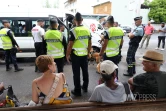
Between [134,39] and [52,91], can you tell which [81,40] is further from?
[134,39]

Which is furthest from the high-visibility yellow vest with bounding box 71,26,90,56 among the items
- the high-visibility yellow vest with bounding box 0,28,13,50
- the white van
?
the white van

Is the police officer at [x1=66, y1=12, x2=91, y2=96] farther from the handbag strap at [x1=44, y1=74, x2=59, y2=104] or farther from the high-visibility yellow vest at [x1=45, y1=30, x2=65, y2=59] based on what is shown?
the handbag strap at [x1=44, y1=74, x2=59, y2=104]

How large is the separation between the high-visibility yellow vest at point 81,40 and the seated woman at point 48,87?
1723 millimetres

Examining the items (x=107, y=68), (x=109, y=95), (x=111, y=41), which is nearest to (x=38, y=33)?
(x=111, y=41)

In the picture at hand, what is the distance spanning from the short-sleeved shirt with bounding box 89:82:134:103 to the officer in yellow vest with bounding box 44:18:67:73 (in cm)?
246

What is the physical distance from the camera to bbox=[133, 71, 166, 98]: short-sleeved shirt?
2314 millimetres

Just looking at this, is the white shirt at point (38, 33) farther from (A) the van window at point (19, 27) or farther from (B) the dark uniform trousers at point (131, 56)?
(B) the dark uniform trousers at point (131, 56)

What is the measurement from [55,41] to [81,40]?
710 millimetres

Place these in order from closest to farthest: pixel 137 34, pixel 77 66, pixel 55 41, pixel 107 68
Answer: pixel 107 68
pixel 77 66
pixel 55 41
pixel 137 34

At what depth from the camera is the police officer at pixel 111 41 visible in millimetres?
4469

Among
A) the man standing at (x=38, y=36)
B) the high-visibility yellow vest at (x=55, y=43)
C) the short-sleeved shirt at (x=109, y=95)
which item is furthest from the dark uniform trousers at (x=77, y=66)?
the man standing at (x=38, y=36)

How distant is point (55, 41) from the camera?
4.45m

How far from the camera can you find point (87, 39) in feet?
13.6

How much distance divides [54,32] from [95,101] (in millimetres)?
2611
